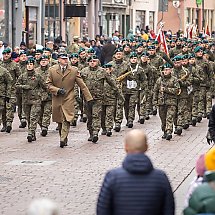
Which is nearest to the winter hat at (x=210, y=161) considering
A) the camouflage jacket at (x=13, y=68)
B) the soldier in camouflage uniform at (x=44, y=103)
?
the soldier in camouflage uniform at (x=44, y=103)

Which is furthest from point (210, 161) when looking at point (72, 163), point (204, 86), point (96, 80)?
point (204, 86)

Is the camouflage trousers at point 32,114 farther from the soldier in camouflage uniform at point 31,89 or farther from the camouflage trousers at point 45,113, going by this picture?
the camouflage trousers at point 45,113

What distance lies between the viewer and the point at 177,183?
1428cm

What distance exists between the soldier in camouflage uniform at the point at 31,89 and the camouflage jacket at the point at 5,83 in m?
0.25

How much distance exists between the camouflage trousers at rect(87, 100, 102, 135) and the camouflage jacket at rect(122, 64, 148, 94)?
9.82 ft

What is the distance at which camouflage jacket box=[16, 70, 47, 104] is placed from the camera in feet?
68.7

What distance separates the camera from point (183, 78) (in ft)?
71.6

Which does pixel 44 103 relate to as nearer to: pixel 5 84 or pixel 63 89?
pixel 5 84

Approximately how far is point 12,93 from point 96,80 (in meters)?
2.84

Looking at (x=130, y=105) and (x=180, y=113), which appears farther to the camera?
(x=130, y=105)

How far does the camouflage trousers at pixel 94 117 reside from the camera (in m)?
20.1

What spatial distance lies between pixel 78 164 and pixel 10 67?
6.94 metres

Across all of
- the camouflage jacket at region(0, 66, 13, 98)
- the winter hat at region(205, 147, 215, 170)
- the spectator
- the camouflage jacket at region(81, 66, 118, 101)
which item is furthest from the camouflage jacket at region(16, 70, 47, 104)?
the spectator

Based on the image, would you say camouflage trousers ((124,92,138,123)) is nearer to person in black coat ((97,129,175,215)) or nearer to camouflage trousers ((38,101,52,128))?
camouflage trousers ((38,101,52,128))
